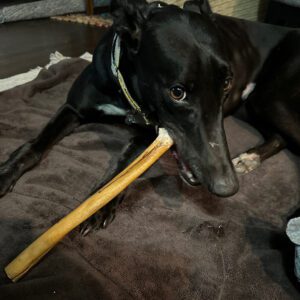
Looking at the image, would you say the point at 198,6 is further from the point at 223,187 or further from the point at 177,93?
the point at 223,187

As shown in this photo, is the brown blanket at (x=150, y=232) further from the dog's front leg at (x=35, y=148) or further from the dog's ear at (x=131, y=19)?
the dog's ear at (x=131, y=19)

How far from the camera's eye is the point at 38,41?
12.0 ft

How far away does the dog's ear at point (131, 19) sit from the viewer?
141cm

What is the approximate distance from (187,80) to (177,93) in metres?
0.06

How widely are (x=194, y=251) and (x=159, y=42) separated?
762 mm

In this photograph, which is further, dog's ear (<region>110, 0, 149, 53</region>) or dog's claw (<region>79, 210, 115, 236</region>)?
dog's ear (<region>110, 0, 149, 53</region>)

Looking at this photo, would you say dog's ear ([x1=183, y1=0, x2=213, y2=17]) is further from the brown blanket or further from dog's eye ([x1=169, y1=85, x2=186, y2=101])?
the brown blanket

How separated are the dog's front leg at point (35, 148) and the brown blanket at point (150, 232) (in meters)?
0.04

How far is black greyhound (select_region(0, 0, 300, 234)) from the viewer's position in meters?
1.27

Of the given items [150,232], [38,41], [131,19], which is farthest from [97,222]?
[38,41]

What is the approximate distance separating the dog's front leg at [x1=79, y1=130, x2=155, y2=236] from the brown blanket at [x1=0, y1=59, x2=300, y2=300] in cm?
3


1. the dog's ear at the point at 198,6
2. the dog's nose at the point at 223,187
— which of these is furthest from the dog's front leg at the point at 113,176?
the dog's ear at the point at 198,6

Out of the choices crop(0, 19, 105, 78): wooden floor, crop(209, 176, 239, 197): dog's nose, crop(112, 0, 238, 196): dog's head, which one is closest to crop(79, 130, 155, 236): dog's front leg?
crop(112, 0, 238, 196): dog's head

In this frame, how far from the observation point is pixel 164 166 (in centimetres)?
175
